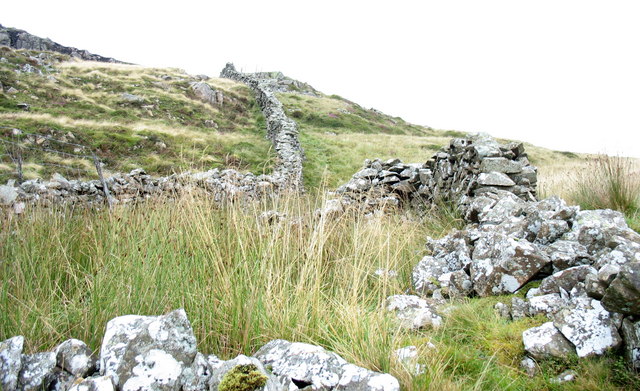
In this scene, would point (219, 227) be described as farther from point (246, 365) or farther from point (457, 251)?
point (457, 251)

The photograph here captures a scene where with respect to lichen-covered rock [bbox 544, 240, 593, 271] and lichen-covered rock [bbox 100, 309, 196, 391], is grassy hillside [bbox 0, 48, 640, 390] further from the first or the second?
lichen-covered rock [bbox 544, 240, 593, 271]

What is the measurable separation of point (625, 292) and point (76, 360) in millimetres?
3328

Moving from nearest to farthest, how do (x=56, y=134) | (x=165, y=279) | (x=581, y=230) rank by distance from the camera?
(x=165, y=279) < (x=581, y=230) < (x=56, y=134)

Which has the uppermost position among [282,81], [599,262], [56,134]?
[282,81]

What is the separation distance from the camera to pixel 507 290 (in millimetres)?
4129

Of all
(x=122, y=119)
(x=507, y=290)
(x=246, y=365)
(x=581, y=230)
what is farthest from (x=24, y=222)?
(x=122, y=119)

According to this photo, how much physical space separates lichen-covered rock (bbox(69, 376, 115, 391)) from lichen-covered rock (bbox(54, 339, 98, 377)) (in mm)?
175

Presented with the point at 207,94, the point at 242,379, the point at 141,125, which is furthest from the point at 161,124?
the point at 242,379

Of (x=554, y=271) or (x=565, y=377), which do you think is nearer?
(x=565, y=377)

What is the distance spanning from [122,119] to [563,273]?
25.3 m

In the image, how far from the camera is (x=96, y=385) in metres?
1.75

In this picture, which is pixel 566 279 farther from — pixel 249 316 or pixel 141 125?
pixel 141 125

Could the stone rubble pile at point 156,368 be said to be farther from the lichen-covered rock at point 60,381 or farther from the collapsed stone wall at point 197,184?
the collapsed stone wall at point 197,184

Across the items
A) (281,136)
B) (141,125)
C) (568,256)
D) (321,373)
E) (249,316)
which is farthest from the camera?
(141,125)
